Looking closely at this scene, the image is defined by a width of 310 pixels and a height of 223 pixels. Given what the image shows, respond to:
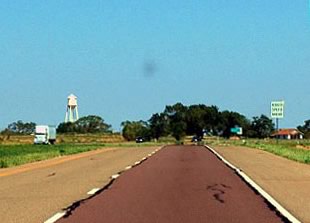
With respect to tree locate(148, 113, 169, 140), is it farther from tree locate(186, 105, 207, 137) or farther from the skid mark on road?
the skid mark on road

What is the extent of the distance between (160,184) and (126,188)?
1.92 metres

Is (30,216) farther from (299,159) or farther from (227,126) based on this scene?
(227,126)

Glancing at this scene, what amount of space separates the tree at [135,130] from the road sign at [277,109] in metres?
104

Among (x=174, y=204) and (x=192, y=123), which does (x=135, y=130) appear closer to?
(x=192, y=123)

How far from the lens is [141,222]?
1337cm

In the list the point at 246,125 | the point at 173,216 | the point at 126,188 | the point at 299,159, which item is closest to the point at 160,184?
the point at 126,188

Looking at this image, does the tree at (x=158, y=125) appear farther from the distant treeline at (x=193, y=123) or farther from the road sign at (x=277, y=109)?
the road sign at (x=277, y=109)

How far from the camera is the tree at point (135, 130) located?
17850 cm

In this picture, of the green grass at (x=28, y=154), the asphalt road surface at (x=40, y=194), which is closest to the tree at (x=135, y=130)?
the green grass at (x=28, y=154)

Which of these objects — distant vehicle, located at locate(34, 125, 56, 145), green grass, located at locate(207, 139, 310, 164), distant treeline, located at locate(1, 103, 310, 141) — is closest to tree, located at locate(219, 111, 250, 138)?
distant treeline, located at locate(1, 103, 310, 141)

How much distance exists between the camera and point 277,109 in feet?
242

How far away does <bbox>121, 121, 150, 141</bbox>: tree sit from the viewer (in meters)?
178

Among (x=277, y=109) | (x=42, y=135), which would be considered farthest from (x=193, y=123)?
(x=277, y=109)

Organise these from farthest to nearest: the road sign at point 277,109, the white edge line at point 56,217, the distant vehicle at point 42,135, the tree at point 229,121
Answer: the tree at point 229,121
the distant vehicle at point 42,135
the road sign at point 277,109
the white edge line at point 56,217
